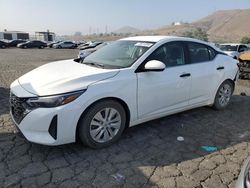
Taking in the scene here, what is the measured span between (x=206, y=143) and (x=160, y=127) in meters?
0.86

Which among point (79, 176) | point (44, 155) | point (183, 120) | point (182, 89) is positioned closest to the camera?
point (79, 176)

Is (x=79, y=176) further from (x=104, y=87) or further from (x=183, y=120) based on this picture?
(x=183, y=120)

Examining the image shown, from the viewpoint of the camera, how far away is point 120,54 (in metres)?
4.20

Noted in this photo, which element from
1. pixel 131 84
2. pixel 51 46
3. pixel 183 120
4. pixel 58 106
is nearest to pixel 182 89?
pixel 183 120

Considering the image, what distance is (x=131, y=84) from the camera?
11.9ft

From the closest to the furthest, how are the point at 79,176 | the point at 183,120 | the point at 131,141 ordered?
the point at 79,176 → the point at 131,141 → the point at 183,120

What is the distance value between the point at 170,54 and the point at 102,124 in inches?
68.7

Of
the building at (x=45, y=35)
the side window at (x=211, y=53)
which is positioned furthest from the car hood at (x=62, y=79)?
the building at (x=45, y=35)

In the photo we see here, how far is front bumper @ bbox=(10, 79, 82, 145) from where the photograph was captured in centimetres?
305

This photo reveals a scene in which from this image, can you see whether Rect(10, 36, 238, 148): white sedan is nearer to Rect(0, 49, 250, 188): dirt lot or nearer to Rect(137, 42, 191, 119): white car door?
Rect(137, 42, 191, 119): white car door

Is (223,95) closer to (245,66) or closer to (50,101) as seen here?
(50,101)

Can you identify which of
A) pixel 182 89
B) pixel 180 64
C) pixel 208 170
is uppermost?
pixel 180 64

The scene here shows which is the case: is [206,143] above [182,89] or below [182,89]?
below

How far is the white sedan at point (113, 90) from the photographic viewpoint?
3.12 m
